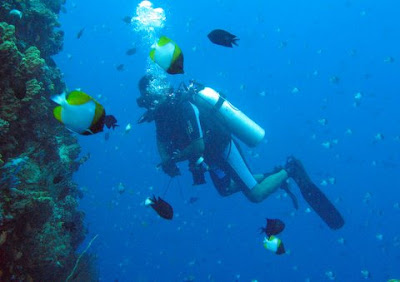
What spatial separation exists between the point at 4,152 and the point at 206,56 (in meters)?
83.1

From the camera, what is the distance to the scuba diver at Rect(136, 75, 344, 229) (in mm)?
7141

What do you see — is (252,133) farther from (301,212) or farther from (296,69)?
(296,69)

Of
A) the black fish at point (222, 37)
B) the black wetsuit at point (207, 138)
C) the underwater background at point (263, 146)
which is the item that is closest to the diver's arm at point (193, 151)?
the black wetsuit at point (207, 138)

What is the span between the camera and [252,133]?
8938 mm

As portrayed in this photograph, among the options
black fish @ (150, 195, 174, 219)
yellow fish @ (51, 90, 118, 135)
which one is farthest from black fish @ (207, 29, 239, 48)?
yellow fish @ (51, 90, 118, 135)

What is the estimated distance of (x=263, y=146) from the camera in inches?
2414

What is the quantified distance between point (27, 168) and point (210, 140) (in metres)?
4.68

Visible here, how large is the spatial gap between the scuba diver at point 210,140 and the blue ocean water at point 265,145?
22.9 ft

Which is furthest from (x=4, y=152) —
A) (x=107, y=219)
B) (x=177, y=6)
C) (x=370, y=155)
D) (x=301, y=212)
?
(x=177, y=6)

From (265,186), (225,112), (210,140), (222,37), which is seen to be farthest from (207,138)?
(222,37)

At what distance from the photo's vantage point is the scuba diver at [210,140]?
7.14 metres

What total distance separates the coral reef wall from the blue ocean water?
41.7ft

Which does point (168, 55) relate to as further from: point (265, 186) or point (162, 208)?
point (265, 186)

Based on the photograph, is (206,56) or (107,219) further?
(206,56)
